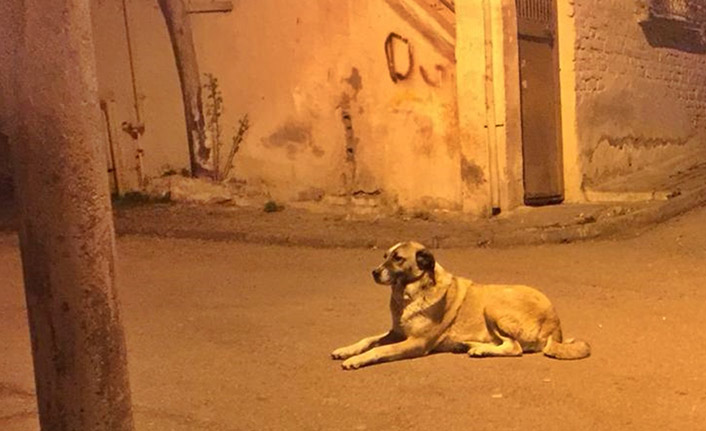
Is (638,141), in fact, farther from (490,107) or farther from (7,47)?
(7,47)

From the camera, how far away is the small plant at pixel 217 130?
11.2 meters

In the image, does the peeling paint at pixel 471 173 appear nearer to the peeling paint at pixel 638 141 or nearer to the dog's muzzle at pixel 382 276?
the peeling paint at pixel 638 141

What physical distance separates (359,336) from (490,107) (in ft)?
16.5

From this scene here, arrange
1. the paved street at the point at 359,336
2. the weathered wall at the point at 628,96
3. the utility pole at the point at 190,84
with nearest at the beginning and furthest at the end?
1. the paved street at the point at 359,336
2. the weathered wall at the point at 628,96
3. the utility pole at the point at 190,84

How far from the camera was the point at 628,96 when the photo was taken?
11695mm

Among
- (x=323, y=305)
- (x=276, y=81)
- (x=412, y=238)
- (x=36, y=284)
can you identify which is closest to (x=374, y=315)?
(x=323, y=305)

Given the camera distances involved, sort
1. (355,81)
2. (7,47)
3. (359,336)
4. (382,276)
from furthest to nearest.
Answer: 1. (355,81)
2. (359,336)
3. (382,276)
4. (7,47)

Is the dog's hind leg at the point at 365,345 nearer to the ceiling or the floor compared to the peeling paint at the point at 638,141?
nearer to the floor

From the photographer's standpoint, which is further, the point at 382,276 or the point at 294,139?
the point at 294,139

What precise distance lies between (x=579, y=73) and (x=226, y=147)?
184 inches

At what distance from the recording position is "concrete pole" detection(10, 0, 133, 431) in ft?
7.45

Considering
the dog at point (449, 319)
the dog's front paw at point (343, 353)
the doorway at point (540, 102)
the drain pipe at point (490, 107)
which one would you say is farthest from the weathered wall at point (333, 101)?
the dog's front paw at point (343, 353)

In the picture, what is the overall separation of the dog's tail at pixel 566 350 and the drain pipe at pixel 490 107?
5.06 m

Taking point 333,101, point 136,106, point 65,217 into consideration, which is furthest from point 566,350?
point 136,106
